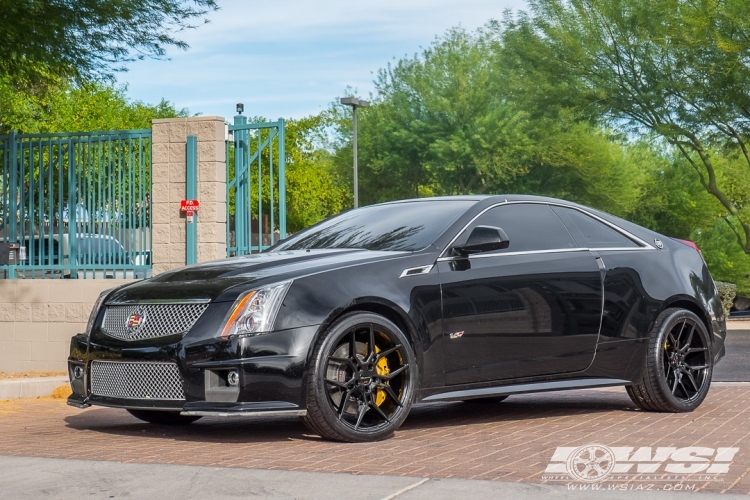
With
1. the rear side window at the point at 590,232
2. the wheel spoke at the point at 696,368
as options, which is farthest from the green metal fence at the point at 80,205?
the wheel spoke at the point at 696,368

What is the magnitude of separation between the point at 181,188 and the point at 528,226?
21.1ft

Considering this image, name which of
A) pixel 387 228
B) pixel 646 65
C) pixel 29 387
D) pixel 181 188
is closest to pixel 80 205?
pixel 181 188

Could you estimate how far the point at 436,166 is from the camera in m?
47.1

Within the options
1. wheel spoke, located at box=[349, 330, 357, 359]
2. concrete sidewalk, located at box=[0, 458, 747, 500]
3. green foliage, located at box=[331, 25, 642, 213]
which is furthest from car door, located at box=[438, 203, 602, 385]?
green foliage, located at box=[331, 25, 642, 213]

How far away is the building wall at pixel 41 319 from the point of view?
544 inches

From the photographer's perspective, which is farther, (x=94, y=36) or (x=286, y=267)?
(x=94, y=36)

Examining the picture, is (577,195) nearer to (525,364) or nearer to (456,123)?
(456,123)

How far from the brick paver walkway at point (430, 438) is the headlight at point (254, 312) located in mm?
687

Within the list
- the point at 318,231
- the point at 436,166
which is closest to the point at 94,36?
the point at 318,231

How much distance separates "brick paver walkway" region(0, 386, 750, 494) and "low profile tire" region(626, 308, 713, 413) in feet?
0.41

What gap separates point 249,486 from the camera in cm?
551

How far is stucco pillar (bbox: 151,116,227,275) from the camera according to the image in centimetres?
1365

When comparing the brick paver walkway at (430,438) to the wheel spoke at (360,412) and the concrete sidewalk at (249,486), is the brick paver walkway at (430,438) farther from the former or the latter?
the concrete sidewalk at (249,486)

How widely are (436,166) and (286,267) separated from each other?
132 feet
